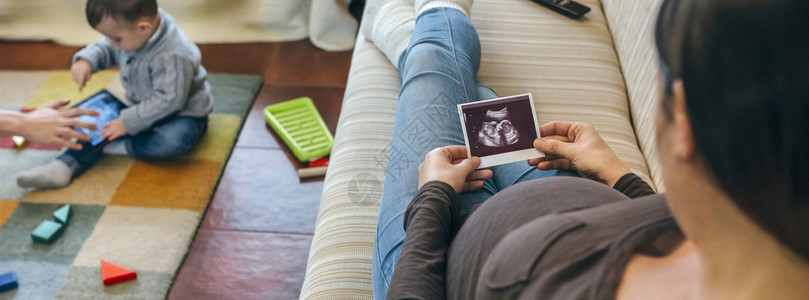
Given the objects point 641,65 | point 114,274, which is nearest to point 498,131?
point 641,65

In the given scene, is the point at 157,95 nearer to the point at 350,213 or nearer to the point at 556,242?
the point at 350,213

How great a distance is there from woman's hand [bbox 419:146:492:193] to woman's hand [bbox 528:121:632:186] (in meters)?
0.10

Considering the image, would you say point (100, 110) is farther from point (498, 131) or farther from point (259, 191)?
point (498, 131)

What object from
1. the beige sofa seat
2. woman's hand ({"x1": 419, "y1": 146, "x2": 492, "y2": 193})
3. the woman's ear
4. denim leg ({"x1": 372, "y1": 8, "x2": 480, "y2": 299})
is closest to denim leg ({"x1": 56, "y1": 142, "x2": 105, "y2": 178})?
denim leg ({"x1": 372, "y1": 8, "x2": 480, "y2": 299})

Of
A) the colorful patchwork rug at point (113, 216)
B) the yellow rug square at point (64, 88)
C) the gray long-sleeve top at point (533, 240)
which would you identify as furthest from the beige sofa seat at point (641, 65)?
the yellow rug square at point (64, 88)

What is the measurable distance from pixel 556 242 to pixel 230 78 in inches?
67.7

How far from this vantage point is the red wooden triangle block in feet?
4.63

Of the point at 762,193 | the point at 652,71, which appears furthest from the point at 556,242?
the point at 652,71

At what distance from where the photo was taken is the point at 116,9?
1.53 m

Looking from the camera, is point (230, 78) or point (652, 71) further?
point (230, 78)

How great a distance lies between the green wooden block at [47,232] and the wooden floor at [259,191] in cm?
36

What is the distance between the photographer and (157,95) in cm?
165

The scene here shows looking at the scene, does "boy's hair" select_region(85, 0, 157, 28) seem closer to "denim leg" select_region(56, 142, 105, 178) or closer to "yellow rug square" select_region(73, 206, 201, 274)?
"denim leg" select_region(56, 142, 105, 178)

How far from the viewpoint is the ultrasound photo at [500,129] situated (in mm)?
1020
